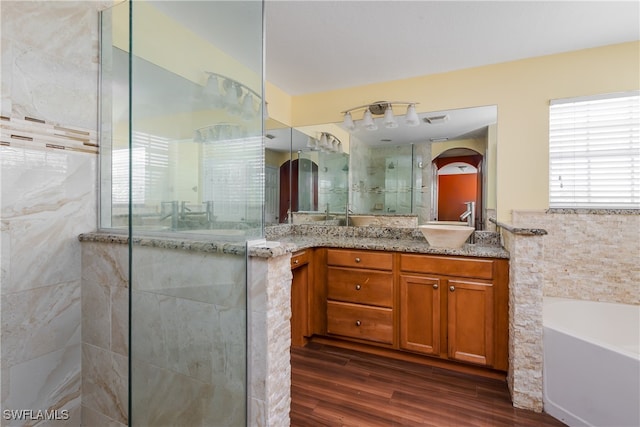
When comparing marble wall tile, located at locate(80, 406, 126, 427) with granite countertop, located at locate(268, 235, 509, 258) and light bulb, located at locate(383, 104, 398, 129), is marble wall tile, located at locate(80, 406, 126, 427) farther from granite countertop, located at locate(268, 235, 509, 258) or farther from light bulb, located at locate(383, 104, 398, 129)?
light bulb, located at locate(383, 104, 398, 129)

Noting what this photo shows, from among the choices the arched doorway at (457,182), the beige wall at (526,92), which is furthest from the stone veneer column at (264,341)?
the beige wall at (526,92)

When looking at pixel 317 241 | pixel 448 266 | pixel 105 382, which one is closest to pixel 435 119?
pixel 448 266

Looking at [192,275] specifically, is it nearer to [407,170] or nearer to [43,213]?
[43,213]

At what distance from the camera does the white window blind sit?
216 cm

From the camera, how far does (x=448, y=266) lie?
2.11 metres

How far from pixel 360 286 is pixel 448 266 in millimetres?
661

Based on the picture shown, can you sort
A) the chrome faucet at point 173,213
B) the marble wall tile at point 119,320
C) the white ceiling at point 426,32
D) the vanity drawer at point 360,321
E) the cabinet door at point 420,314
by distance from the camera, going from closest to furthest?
the chrome faucet at point 173,213 < the marble wall tile at point 119,320 < the white ceiling at point 426,32 < the cabinet door at point 420,314 < the vanity drawer at point 360,321

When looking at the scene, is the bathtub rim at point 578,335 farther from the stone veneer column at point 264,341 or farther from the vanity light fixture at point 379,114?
the vanity light fixture at point 379,114

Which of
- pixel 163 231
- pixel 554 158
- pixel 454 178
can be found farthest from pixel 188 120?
pixel 554 158

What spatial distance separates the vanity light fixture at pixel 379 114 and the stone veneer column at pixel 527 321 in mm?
1359

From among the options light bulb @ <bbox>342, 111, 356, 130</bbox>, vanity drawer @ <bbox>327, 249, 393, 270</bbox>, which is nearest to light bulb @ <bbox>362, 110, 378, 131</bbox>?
light bulb @ <bbox>342, 111, 356, 130</bbox>

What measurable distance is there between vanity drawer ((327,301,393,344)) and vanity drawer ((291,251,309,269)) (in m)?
0.42

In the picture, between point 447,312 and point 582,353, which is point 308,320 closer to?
point 447,312

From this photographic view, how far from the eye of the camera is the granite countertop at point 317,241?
108cm
